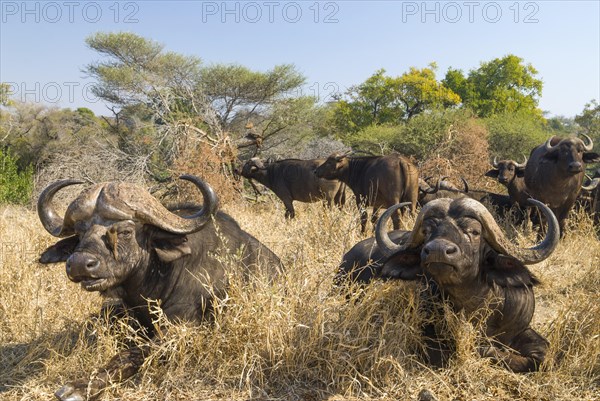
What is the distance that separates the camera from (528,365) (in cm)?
319

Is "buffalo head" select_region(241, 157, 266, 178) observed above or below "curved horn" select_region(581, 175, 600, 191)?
below

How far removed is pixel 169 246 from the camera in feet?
10.7

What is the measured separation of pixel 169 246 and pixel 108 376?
0.77 metres

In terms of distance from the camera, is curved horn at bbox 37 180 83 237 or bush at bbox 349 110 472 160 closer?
curved horn at bbox 37 180 83 237

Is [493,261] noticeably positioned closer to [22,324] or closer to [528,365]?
[528,365]

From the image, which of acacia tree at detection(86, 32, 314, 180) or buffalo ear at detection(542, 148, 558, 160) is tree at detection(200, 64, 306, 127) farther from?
buffalo ear at detection(542, 148, 558, 160)

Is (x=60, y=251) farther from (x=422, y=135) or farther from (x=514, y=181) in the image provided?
(x=422, y=135)

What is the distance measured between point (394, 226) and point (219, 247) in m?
3.81

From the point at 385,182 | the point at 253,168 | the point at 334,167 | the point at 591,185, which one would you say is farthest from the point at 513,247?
the point at 253,168

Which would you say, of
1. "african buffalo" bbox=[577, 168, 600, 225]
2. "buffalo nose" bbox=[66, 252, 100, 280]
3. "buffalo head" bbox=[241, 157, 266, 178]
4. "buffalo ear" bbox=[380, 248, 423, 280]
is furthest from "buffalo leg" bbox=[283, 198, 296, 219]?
"buffalo nose" bbox=[66, 252, 100, 280]

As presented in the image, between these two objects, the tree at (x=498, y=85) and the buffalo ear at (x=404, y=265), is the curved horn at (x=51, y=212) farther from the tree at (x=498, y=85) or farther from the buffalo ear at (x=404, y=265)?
the tree at (x=498, y=85)

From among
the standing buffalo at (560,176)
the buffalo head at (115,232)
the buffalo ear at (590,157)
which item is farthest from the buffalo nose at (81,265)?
the buffalo ear at (590,157)

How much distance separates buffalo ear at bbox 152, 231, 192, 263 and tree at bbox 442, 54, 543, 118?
86.9 feet

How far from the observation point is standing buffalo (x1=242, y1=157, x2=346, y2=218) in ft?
32.2
